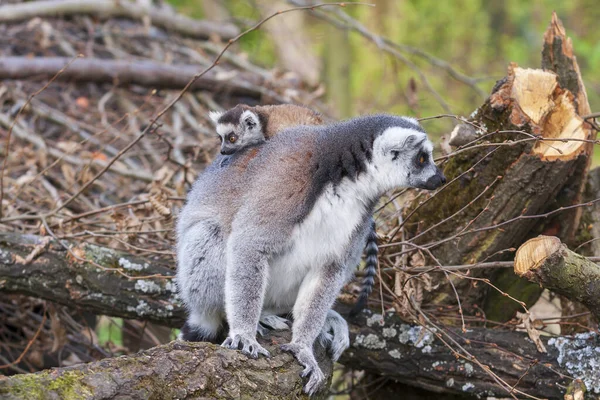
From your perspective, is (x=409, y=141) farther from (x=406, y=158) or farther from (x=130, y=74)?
(x=130, y=74)

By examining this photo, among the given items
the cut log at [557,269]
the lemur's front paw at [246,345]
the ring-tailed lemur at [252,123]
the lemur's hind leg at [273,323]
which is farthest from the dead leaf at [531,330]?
the ring-tailed lemur at [252,123]

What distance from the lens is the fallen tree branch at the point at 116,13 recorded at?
32.8 ft

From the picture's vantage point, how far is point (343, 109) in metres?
11.5

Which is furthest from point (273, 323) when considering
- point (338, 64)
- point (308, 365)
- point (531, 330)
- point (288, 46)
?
point (288, 46)

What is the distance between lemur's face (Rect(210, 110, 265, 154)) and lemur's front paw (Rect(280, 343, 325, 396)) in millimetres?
1642

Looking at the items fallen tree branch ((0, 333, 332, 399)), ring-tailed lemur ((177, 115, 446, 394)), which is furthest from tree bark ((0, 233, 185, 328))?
fallen tree branch ((0, 333, 332, 399))

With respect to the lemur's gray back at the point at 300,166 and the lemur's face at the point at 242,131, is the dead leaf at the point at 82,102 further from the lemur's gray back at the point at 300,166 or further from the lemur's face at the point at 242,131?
the lemur's gray back at the point at 300,166

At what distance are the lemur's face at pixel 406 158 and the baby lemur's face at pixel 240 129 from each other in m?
1.18

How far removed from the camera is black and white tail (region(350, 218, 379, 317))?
4.66 metres

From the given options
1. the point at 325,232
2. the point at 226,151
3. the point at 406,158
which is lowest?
the point at 325,232

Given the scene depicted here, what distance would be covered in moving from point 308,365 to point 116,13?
26.2 feet

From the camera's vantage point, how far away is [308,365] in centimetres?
399

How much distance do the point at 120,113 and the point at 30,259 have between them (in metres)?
4.19

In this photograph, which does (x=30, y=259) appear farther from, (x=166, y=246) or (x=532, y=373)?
(x=532, y=373)
